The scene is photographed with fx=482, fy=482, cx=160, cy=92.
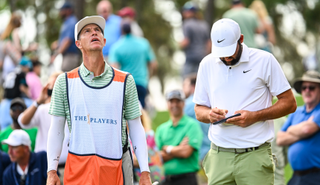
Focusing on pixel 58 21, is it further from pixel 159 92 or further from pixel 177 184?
pixel 177 184

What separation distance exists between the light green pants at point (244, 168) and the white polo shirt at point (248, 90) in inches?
4.1

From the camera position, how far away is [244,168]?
15.1 ft

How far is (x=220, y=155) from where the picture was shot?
15.6 feet

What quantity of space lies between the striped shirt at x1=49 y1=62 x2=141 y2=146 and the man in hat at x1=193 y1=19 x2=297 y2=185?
0.79 meters

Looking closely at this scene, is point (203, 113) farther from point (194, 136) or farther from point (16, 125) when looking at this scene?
point (16, 125)

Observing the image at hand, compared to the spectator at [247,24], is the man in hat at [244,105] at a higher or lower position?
lower

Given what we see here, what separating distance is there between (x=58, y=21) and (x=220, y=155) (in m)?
22.0

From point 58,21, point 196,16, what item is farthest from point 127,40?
point 58,21

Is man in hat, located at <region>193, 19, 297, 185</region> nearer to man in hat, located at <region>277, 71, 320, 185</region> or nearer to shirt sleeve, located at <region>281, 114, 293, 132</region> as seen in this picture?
man in hat, located at <region>277, 71, 320, 185</region>

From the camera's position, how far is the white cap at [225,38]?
4621 mm

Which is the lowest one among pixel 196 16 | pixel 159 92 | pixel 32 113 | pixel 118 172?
pixel 159 92

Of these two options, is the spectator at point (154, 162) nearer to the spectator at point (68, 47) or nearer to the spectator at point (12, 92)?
the spectator at point (12, 92)

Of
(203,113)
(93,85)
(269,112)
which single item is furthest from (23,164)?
(269,112)

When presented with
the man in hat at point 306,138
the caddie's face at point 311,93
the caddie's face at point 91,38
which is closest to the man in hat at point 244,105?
the caddie's face at point 91,38
